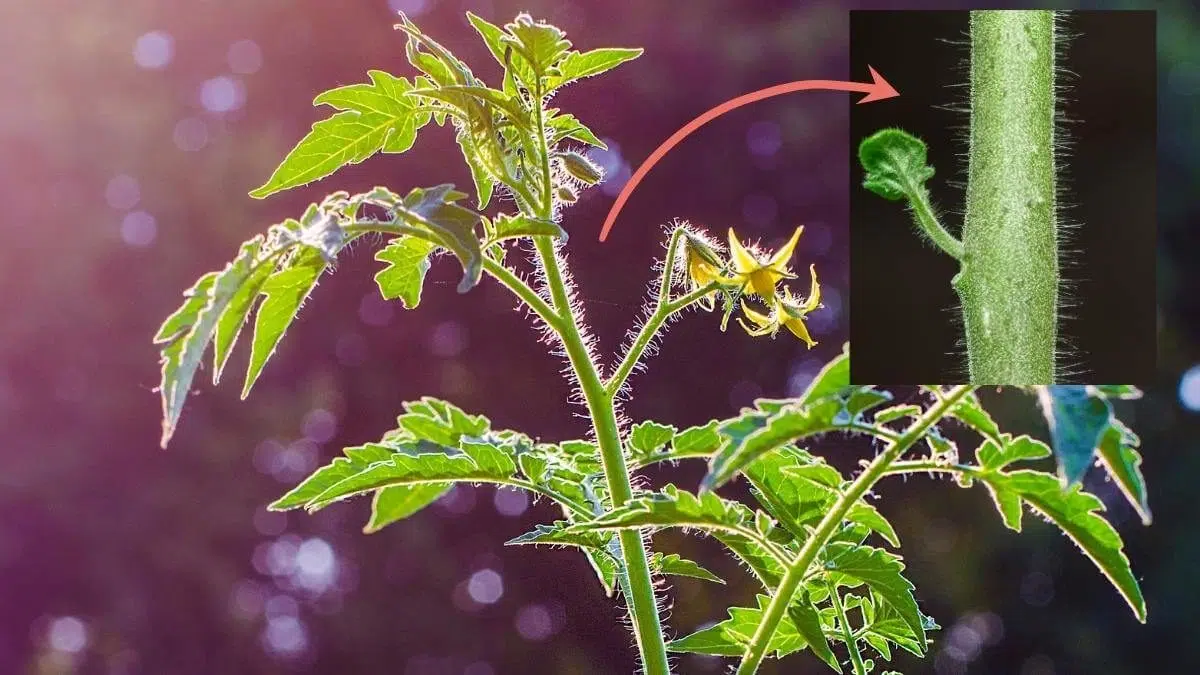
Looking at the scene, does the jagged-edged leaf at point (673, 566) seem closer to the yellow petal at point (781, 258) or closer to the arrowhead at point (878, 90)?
the yellow petal at point (781, 258)

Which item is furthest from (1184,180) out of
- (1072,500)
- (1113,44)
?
(1072,500)

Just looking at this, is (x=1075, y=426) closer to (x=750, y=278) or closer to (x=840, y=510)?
(x=840, y=510)

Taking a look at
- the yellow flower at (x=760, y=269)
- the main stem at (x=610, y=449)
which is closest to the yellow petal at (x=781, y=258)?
the yellow flower at (x=760, y=269)

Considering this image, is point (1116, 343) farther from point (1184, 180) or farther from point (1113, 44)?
point (1184, 180)

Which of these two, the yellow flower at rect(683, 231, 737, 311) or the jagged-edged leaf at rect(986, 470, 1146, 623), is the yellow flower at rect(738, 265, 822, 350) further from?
the jagged-edged leaf at rect(986, 470, 1146, 623)

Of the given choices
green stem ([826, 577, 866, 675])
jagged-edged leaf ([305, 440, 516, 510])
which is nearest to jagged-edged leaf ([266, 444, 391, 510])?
jagged-edged leaf ([305, 440, 516, 510])
